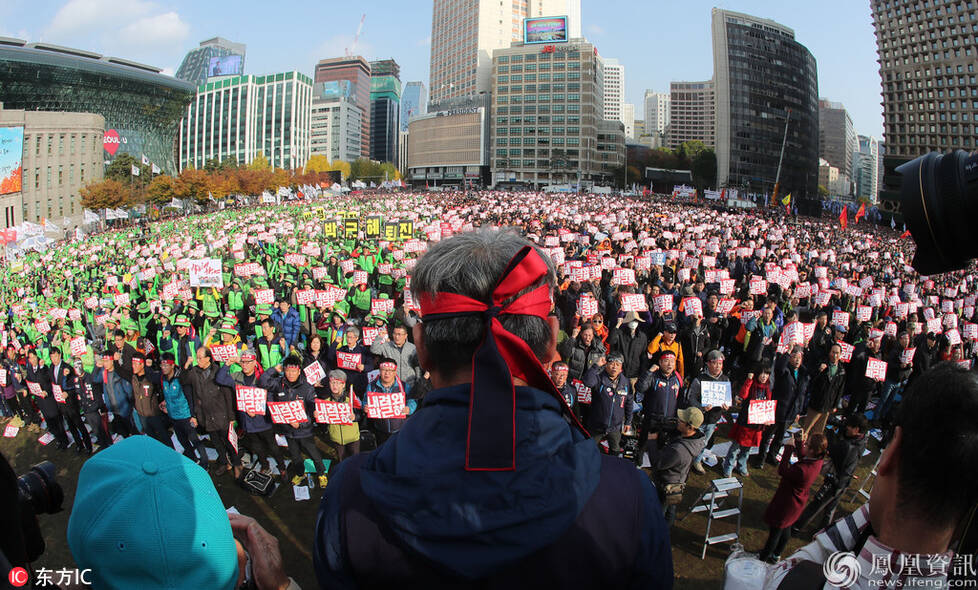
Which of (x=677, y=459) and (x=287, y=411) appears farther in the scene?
(x=287, y=411)

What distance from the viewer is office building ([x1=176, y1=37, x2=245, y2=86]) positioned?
182 meters

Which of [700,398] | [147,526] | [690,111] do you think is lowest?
[700,398]

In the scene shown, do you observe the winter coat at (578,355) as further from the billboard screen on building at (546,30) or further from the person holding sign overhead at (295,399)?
the billboard screen on building at (546,30)

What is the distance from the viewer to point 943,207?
47.7 inches

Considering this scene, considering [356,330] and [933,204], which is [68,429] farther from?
[933,204]

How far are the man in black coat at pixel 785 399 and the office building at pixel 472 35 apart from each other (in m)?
122

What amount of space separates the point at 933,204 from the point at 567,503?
1134mm

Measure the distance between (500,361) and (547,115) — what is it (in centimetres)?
10885

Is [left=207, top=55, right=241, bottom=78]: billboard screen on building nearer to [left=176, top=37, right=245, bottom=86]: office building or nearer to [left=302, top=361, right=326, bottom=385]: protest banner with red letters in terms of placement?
[left=176, top=37, right=245, bottom=86]: office building

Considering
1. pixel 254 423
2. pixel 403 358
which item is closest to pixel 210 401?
pixel 254 423

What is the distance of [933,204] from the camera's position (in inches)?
47.9

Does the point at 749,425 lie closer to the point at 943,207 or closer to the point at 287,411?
the point at 287,411

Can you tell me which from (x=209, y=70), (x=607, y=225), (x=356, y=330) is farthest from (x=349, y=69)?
(x=356, y=330)

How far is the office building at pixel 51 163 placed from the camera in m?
41.8
